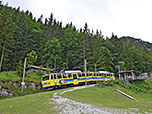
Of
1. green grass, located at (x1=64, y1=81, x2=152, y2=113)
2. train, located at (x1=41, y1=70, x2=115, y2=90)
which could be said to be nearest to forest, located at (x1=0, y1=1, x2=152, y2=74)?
train, located at (x1=41, y1=70, x2=115, y2=90)

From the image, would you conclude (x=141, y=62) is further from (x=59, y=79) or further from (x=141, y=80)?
(x=59, y=79)

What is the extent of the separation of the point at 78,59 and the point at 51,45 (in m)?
10.7

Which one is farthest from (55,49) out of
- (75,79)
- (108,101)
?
(108,101)

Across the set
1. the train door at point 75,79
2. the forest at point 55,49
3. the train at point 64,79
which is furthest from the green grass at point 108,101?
the forest at point 55,49

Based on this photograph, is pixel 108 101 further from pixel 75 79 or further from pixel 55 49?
pixel 55 49

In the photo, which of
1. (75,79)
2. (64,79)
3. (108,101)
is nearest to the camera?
(108,101)

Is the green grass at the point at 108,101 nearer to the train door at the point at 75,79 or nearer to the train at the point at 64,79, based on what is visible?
the train at the point at 64,79

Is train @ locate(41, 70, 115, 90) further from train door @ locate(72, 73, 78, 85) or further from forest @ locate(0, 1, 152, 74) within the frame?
forest @ locate(0, 1, 152, 74)

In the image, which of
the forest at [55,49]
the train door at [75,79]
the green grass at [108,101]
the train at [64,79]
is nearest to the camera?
the green grass at [108,101]

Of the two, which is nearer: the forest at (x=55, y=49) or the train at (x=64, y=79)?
the train at (x=64, y=79)

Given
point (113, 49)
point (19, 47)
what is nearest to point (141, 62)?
point (113, 49)

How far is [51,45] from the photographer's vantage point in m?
45.1

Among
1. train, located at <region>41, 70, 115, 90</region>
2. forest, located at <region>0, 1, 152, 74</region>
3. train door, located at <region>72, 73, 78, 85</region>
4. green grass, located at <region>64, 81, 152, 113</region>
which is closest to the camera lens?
green grass, located at <region>64, 81, 152, 113</region>

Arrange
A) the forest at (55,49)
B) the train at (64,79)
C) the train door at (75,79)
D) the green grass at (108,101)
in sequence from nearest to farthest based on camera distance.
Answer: the green grass at (108,101) → the train at (64,79) → the train door at (75,79) → the forest at (55,49)
